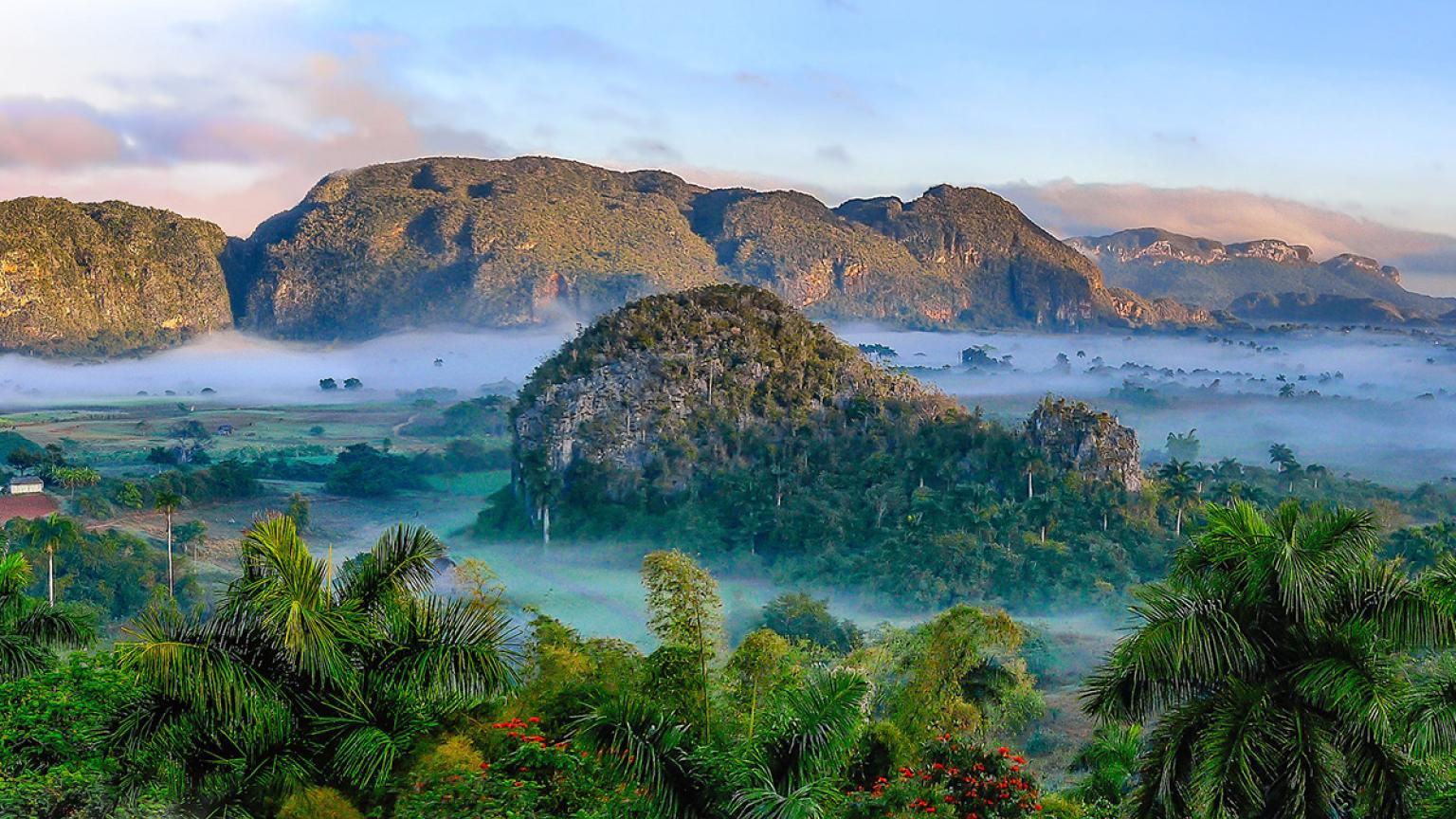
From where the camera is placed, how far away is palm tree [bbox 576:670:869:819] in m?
8.94

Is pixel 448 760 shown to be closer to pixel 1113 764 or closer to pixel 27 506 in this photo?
pixel 1113 764

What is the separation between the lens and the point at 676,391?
52.7 meters

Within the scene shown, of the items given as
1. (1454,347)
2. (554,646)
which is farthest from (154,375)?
(1454,347)

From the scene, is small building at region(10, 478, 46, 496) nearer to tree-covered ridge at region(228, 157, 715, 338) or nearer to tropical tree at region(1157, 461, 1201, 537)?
tropical tree at region(1157, 461, 1201, 537)

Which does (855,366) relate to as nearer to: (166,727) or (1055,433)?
(1055,433)

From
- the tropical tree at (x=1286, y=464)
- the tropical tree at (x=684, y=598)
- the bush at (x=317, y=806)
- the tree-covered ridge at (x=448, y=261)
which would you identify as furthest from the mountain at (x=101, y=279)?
the bush at (x=317, y=806)

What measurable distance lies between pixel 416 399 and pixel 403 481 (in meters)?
58.9

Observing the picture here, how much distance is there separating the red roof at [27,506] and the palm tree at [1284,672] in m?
50.1

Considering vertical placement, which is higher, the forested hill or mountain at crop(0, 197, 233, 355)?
mountain at crop(0, 197, 233, 355)

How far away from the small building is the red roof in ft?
1.61

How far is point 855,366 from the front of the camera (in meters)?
55.9

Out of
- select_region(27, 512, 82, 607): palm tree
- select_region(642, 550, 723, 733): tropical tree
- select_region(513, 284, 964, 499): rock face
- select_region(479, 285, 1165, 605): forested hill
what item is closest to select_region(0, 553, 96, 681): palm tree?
select_region(642, 550, 723, 733): tropical tree

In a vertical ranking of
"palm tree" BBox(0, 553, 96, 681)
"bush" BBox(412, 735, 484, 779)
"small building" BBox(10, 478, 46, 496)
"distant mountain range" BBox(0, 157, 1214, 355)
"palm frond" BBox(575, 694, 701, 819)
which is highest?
"distant mountain range" BBox(0, 157, 1214, 355)

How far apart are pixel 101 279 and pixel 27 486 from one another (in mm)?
110030
